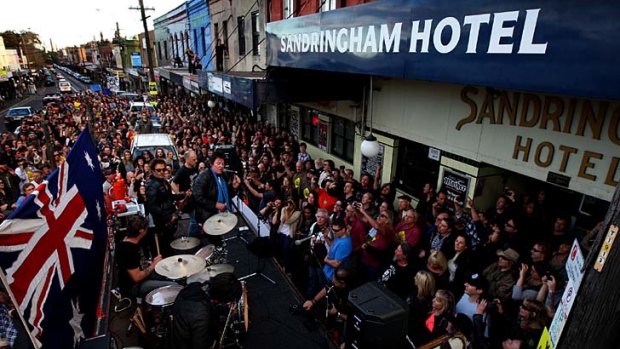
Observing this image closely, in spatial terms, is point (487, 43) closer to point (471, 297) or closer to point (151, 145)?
point (471, 297)

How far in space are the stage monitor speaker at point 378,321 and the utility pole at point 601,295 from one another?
0.99 meters

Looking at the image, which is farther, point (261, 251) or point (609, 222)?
point (261, 251)

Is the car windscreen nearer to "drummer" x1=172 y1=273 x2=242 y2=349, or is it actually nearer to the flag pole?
"drummer" x1=172 y1=273 x2=242 y2=349

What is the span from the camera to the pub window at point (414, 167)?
753 cm

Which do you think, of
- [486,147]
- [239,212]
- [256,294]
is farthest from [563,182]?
[239,212]

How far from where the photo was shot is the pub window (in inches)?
297

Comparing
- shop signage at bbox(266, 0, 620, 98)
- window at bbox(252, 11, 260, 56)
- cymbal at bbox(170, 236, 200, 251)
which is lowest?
cymbal at bbox(170, 236, 200, 251)

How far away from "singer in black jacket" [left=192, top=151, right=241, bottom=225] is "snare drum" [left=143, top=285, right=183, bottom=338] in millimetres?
1954

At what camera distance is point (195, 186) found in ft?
20.7

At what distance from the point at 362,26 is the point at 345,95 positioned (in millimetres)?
3408

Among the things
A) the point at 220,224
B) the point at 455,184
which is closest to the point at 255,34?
the point at 455,184

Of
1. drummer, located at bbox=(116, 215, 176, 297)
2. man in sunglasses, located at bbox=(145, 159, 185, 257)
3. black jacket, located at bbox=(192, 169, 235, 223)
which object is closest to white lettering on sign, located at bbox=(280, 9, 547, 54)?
black jacket, located at bbox=(192, 169, 235, 223)

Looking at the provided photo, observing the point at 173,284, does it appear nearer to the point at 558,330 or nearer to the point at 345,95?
the point at 558,330

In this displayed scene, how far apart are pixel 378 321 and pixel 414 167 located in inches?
239
